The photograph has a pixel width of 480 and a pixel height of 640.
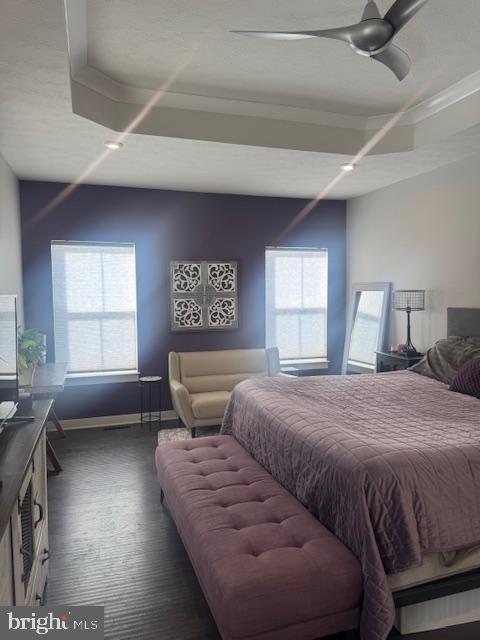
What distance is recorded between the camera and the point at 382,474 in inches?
75.8

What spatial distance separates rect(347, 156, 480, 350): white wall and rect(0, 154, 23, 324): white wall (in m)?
3.29

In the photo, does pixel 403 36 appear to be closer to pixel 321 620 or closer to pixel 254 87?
pixel 254 87

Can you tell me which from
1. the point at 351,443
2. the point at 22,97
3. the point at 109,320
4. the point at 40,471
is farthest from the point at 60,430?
the point at 351,443

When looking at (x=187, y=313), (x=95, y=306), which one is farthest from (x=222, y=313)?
(x=95, y=306)

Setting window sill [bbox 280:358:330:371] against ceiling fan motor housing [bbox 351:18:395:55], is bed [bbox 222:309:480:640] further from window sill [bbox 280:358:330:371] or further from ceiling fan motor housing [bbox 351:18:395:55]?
window sill [bbox 280:358:330:371]

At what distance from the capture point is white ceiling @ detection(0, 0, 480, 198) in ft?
7.67

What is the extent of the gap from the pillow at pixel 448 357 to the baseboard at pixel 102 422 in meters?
3.04

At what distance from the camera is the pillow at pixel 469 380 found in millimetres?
3230

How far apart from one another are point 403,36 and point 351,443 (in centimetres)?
237

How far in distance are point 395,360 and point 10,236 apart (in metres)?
3.96

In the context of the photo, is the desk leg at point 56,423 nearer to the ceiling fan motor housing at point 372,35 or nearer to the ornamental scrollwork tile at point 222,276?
the ornamental scrollwork tile at point 222,276

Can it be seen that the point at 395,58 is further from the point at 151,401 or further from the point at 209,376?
the point at 151,401

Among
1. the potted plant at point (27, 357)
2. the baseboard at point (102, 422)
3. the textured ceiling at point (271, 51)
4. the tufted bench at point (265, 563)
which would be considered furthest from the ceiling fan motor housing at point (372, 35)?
the baseboard at point (102, 422)

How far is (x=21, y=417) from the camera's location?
2125 mm
